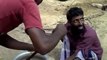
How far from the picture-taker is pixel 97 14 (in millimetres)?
5832

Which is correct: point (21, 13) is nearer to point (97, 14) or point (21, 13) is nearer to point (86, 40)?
point (86, 40)

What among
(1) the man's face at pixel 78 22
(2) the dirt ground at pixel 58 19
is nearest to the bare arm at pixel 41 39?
(1) the man's face at pixel 78 22

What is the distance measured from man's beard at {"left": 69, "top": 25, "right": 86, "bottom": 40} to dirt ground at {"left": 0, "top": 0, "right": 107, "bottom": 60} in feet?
2.02

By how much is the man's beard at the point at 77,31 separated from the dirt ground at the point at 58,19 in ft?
2.02

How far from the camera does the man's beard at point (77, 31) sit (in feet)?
12.9

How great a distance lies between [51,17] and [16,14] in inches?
121

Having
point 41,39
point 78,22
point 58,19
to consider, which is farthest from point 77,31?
point 58,19

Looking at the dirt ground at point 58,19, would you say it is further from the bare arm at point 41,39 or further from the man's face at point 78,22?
the bare arm at point 41,39

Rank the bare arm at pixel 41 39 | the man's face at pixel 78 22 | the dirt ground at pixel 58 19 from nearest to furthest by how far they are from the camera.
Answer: the bare arm at pixel 41 39 < the man's face at pixel 78 22 < the dirt ground at pixel 58 19

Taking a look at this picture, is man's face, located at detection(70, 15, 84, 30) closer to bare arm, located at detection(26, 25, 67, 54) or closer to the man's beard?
the man's beard

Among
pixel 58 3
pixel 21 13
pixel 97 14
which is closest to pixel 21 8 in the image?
pixel 21 13

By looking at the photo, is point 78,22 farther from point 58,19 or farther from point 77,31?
point 58,19

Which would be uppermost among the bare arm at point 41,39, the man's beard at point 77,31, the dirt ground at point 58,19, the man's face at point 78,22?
the bare arm at point 41,39

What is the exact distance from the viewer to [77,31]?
397 cm
